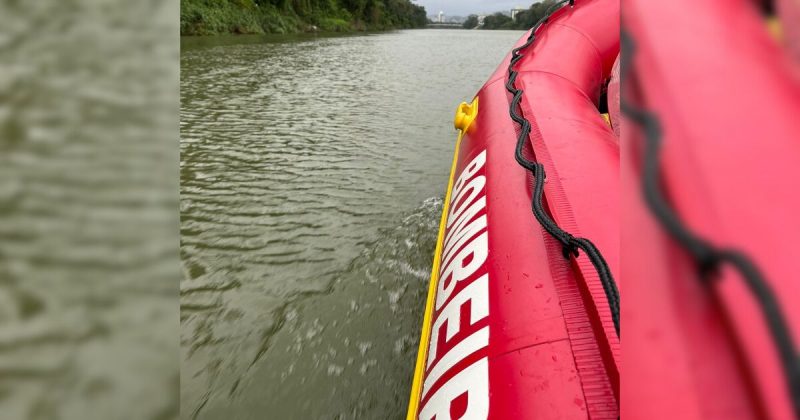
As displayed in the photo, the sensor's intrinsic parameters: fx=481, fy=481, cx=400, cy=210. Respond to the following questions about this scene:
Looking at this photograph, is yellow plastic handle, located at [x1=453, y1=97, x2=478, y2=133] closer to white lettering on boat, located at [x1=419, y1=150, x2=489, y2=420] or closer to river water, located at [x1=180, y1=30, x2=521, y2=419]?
river water, located at [x1=180, y1=30, x2=521, y2=419]

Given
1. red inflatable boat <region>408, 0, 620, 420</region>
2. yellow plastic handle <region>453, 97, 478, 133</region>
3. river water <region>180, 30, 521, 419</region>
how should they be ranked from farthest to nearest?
yellow plastic handle <region>453, 97, 478, 133</region> → river water <region>180, 30, 521, 419</region> → red inflatable boat <region>408, 0, 620, 420</region>

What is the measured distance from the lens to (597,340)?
756mm

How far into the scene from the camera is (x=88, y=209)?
41.8 inches

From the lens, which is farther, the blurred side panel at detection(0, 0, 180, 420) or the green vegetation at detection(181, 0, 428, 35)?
the green vegetation at detection(181, 0, 428, 35)

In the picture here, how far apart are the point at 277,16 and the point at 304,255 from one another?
731 inches

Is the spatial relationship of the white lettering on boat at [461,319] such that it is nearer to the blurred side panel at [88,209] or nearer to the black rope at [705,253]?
the blurred side panel at [88,209]

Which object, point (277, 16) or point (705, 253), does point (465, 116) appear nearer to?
point (705, 253)

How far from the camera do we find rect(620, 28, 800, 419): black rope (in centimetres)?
14

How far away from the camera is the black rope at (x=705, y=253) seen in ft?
0.46

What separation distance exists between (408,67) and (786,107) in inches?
357

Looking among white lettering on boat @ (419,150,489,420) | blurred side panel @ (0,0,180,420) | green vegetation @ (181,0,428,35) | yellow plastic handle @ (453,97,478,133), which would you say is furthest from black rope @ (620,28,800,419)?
green vegetation @ (181,0,428,35)

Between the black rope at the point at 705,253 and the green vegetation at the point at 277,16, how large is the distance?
1387 cm

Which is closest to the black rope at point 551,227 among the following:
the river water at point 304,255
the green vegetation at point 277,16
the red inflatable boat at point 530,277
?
the red inflatable boat at point 530,277

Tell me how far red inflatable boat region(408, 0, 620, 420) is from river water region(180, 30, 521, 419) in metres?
0.37
